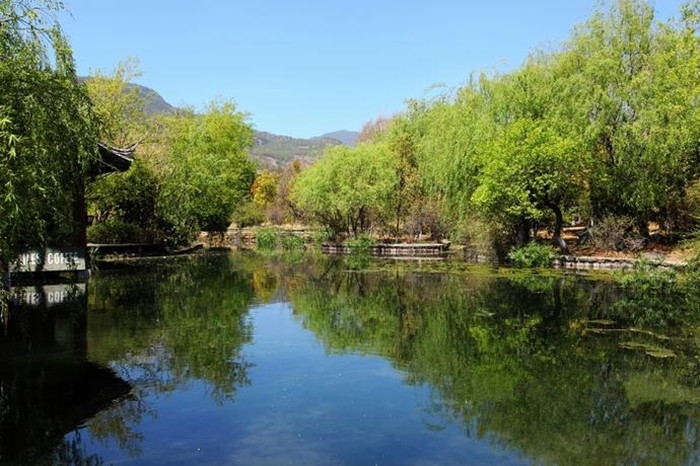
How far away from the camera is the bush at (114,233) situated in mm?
26281

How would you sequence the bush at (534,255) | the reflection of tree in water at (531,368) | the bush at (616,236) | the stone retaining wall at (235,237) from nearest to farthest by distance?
the reflection of tree in water at (531,368)
the bush at (534,255)
the bush at (616,236)
the stone retaining wall at (235,237)

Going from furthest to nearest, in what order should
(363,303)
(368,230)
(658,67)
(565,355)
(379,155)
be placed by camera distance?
(368,230) → (379,155) → (658,67) → (363,303) → (565,355)

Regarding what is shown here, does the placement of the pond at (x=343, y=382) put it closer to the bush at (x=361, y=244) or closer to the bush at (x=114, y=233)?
the bush at (x=114, y=233)

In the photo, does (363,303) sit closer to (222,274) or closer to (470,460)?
(222,274)

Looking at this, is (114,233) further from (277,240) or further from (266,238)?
(277,240)

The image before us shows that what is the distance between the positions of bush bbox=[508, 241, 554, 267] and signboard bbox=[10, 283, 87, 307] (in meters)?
17.3

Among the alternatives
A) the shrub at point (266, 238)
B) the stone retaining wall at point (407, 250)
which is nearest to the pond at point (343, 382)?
the stone retaining wall at point (407, 250)

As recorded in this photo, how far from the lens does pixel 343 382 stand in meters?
8.65

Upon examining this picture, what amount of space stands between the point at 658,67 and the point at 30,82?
83.4ft

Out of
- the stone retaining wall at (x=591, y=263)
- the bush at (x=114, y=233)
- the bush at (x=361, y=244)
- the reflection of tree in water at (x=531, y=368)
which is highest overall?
the bush at (x=114, y=233)

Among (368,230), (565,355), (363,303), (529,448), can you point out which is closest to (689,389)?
(565,355)

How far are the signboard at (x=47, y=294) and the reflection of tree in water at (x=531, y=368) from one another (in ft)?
18.5

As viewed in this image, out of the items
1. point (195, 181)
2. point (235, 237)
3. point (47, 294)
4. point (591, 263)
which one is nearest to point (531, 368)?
point (47, 294)

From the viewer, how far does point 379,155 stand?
3731 centimetres
